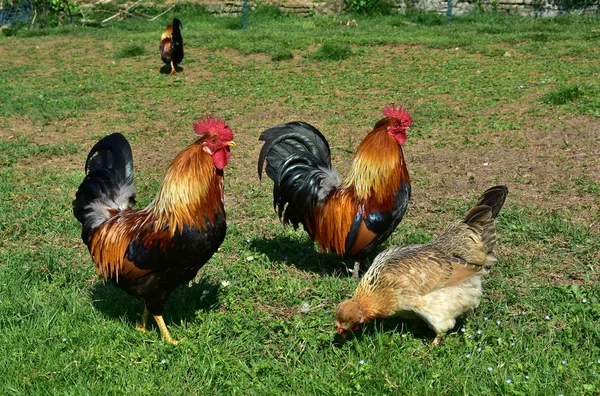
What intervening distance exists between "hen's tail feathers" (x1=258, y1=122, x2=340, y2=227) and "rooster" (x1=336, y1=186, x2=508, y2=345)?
3.19 ft

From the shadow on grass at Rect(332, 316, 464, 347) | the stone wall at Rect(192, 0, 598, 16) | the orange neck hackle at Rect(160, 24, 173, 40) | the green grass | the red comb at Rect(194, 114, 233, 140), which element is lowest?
the shadow on grass at Rect(332, 316, 464, 347)

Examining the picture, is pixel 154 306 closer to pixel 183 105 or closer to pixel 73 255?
pixel 73 255

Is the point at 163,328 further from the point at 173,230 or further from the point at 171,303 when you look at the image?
the point at 173,230

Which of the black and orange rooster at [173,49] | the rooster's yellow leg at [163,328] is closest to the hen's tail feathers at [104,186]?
the rooster's yellow leg at [163,328]

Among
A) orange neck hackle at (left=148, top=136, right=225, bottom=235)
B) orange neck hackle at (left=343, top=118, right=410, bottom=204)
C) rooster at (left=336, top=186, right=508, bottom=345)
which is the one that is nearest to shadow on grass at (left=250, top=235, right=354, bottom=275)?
orange neck hackle at (left=343, top=118, right=410, bottom=204)

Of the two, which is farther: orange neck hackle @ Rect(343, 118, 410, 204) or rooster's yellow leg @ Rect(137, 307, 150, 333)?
orange neck hackle @ Rect(343, 118, 410, 204)

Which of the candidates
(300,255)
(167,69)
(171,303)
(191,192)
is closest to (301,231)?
(300,255)

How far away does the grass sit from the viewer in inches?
145

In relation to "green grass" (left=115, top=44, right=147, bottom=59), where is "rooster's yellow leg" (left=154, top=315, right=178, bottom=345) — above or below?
below

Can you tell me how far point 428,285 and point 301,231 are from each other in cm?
219

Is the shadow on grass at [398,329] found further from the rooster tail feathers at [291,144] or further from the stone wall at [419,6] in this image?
the stone wall at [419,6]

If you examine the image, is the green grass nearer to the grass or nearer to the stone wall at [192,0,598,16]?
the grass

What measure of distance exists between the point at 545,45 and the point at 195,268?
35.3ft

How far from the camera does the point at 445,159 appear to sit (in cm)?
732
